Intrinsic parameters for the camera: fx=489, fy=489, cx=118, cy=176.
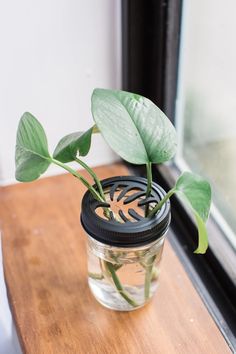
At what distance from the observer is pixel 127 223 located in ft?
1.70

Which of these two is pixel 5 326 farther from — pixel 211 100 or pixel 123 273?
pixel 211 100

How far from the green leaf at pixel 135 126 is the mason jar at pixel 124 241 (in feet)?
0.24

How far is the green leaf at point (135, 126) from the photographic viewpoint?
1.55 feet

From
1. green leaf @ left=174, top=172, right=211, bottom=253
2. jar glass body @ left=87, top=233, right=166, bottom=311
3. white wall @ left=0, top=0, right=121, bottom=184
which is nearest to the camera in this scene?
green leaf @ left=174, top=172, right=211, bottom=253

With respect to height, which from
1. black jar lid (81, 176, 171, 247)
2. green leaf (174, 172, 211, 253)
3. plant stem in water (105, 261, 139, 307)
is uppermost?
green leaf (174, 172, 211, 253)

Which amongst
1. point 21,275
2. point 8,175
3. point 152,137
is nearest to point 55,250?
point 21,275

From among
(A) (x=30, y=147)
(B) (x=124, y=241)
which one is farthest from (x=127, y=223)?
(A) (x=30, y=147)

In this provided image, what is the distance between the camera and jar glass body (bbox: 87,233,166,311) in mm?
556

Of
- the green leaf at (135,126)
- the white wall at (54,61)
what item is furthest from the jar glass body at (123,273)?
the white wall at (54,61)

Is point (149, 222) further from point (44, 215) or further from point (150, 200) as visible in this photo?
point (44, 215)

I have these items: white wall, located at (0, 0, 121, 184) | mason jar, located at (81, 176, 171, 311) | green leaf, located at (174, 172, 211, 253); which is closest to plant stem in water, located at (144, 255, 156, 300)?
mason jar, located at (81, 176, 171, 311)

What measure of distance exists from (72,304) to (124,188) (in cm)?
18

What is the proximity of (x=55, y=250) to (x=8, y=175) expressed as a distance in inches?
6.7

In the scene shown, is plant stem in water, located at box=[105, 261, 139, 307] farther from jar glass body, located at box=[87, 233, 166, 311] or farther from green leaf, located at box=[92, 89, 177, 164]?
green leaf, located at box=[92, 89, 177, 164]
